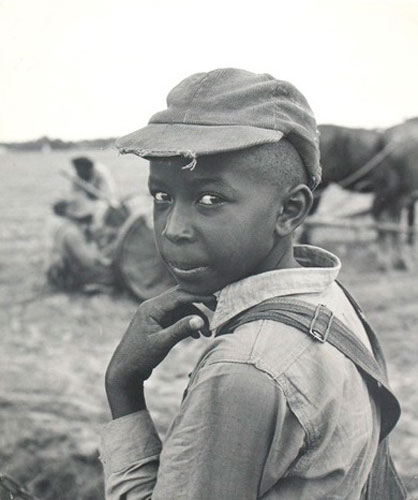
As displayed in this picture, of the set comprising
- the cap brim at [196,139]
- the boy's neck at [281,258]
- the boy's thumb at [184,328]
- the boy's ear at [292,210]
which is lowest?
the boy's thumb at [184,328]

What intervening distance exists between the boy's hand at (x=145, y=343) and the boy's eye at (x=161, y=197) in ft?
0.63

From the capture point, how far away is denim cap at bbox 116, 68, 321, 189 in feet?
3.63

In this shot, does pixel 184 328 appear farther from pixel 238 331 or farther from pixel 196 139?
pixel 196 139

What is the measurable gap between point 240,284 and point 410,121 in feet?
13.1

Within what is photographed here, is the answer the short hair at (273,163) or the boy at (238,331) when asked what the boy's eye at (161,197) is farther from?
the short hair at (273,163)

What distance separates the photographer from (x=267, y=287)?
1.22 meters

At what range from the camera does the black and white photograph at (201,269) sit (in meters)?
1.07

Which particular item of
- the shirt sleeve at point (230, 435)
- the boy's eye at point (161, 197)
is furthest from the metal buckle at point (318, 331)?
the boy's eye at point (161, 197)

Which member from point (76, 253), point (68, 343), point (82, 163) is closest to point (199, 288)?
point (68, 343)

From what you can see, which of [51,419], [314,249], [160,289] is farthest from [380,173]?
[314,249]

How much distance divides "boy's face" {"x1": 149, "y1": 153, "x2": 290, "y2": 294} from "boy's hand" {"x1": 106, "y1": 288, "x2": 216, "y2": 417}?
10 centimetres

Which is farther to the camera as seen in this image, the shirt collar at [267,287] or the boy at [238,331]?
the shirt collar at [267,287]

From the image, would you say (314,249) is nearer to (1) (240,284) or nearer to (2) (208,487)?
(1) (240,284)

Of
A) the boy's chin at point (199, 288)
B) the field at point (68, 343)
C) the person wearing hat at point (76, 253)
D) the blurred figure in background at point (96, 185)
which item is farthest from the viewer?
the person wearing hat at point (76, 253)
